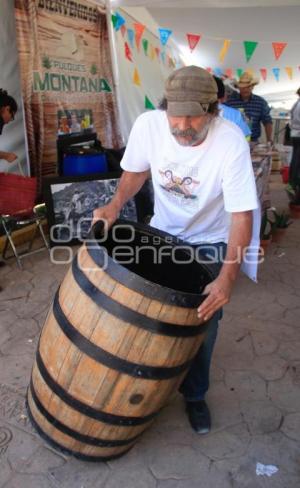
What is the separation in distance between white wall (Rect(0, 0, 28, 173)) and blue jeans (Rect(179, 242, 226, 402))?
124 inches

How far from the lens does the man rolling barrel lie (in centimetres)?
148

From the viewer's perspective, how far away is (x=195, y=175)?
1669 millimetres

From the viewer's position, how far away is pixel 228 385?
2340mm

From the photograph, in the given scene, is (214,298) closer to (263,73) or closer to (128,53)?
(128,53)

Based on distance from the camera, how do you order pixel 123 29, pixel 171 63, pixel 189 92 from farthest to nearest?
1. pixel 171 63
2. pixel 123 29
3. pixel 189 92

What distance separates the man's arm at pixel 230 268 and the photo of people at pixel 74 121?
3735 mm

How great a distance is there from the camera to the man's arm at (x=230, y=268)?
4.60ft

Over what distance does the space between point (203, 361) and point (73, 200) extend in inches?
112

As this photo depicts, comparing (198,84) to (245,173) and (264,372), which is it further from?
(264,372)

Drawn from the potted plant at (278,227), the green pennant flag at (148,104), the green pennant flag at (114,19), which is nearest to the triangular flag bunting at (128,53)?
the green pennant flag at (114,19)

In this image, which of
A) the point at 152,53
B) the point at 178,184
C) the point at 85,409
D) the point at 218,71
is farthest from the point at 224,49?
the point at 85,409

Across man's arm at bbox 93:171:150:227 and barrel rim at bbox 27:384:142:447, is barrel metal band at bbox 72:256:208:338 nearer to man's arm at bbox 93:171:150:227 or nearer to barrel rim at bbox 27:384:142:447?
man's arm at bbox 93:171:150:227

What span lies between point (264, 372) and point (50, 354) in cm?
146

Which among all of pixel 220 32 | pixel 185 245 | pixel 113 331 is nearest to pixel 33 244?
pixel 185 245
